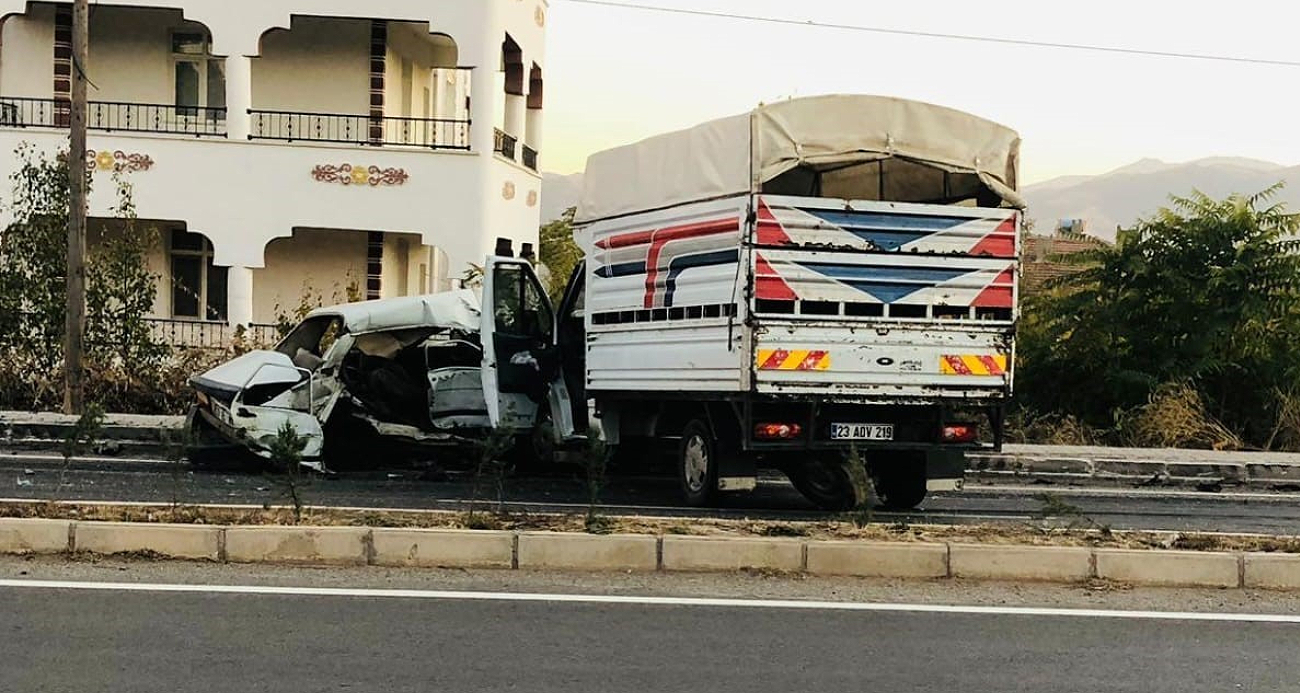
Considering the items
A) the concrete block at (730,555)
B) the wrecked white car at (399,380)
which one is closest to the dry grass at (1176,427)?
the wrecked white car at (399,380)

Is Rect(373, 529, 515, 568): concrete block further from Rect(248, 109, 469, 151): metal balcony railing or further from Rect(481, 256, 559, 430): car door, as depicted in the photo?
Rect(248, 109, 469, 151): metal balcony railing

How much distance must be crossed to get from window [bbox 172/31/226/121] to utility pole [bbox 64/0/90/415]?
28.6 ft

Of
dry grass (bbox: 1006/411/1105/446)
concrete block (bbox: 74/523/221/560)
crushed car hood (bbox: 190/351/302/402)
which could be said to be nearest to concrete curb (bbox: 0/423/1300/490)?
crushed car hood (bbox: 190/351/302/402)

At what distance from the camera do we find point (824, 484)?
12164mm

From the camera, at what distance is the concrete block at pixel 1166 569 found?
336 inches

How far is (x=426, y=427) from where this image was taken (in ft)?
46.2

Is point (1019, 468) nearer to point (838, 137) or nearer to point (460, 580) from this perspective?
point (838, 137)

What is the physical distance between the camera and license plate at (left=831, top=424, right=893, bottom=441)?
36.8ft

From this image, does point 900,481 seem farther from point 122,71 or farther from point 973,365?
point 122,71

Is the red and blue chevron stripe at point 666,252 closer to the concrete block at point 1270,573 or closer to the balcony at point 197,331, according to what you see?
the concrete block at point 1270,573

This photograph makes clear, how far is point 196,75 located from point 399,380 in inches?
596

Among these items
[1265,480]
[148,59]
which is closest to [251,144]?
[148,59]

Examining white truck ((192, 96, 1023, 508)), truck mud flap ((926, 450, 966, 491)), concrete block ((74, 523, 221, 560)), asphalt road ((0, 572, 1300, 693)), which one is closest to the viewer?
asphalt road ((0, 572, 1300, 693))

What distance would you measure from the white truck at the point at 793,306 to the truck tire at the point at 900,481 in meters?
0.02
